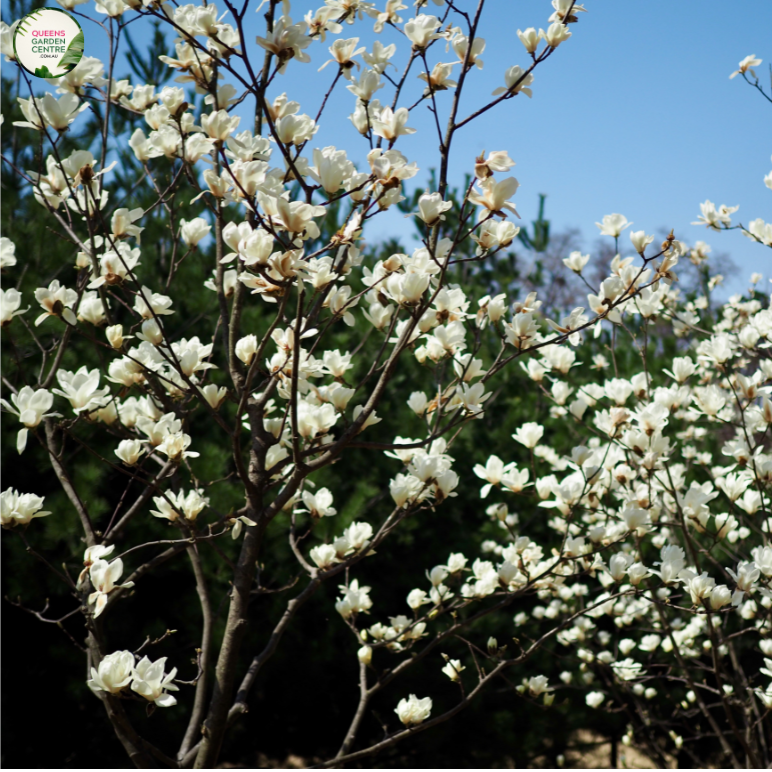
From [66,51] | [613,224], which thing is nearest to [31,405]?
[66,51]

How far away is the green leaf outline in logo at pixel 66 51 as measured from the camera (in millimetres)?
1513

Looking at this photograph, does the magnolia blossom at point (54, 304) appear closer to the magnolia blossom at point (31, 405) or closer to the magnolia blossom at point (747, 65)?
the magnolia blossom at point (31, 405)

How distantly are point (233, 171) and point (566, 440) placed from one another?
3.35m

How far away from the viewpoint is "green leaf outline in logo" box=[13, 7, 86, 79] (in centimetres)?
151

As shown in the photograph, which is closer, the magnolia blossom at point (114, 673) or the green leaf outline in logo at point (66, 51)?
the magnolia blossom at point (114, 673)

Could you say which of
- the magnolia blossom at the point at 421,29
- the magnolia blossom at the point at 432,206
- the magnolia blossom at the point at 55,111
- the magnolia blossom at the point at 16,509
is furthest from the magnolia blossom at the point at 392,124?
the magnolia blossom at the point at 16,509

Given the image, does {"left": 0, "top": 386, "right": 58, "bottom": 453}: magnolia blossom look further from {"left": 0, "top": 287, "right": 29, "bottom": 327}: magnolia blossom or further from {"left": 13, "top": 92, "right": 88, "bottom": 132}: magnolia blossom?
{"left": 13, "top": 92, "right": 88, "bottom": 132}: magnolia blossom

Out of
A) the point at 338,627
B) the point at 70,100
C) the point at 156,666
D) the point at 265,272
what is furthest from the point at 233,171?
the point at 338,627

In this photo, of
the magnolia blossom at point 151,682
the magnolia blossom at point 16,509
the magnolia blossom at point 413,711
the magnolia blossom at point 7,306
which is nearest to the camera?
the magnolia blossom at point 151,682

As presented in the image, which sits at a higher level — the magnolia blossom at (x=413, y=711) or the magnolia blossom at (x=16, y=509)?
the magnolia blossom at (x=16, y=509)

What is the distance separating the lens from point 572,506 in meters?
1.76

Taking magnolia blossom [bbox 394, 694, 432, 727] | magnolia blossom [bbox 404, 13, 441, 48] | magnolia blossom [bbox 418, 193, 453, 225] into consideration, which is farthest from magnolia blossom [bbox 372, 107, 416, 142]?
magnolia blossom [bbox 394, 694, 432, 727]

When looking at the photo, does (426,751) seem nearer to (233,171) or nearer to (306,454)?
(306,454)

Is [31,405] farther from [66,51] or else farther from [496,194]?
[496,194]
